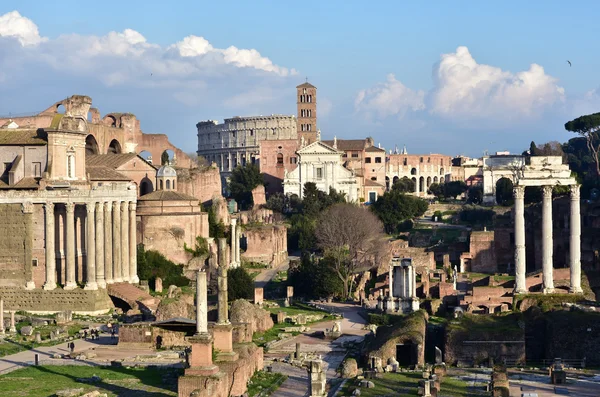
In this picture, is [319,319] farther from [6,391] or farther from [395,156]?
[395,156]

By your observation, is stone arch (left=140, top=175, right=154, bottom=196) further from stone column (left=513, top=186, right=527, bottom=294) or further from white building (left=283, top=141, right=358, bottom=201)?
white building (left=283, top=141, right=358, bottom=201)

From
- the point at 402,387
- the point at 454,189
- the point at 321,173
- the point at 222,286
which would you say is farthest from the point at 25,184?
the point at 454,189

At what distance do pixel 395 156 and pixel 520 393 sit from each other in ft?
344

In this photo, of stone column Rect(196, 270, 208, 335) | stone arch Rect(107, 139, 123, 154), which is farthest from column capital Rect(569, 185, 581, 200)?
stone arch Rect(107, 139, 123, 154)

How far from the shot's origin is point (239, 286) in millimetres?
59500

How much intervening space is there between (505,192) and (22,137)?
49775 millimetres

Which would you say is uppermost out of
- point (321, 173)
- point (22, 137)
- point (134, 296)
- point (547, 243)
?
point (22, 137)

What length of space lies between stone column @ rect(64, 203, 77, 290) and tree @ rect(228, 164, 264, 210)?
42.7 meters

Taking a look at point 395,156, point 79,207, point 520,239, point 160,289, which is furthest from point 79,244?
point 395,156

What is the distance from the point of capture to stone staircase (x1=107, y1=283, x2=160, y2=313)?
5595 cm

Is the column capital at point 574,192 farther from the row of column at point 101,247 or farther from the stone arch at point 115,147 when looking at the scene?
the stone arch at point 115,147

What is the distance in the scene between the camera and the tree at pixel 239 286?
59.1 metres

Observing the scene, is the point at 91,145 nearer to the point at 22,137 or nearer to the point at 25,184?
the point at 22,137

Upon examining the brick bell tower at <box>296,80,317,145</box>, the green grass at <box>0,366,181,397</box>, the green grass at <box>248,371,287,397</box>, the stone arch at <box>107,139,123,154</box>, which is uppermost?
the brick bell tower at <box>296,80,317,145</box>
